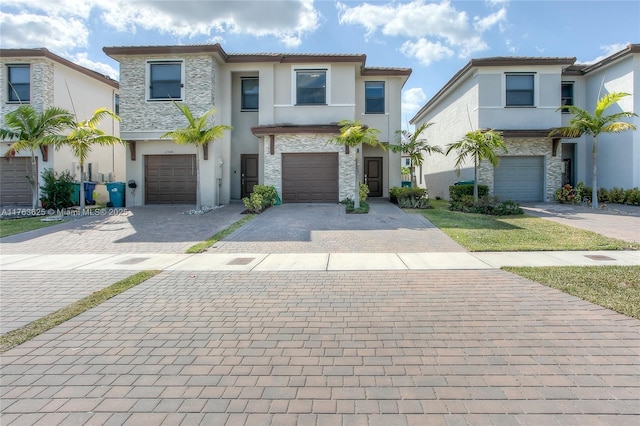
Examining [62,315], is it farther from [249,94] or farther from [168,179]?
[249,94]

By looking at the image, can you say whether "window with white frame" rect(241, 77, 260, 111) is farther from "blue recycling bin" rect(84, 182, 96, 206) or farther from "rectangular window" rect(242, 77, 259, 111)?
"blue recycling bin" rect(84, 182, 96, 206)

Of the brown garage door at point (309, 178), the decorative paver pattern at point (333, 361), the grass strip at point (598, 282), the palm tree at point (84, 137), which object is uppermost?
the palm tree at point (84, 137)

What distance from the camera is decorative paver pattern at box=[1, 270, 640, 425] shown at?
280cm

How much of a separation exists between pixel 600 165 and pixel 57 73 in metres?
28.4

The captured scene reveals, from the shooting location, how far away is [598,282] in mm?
5980

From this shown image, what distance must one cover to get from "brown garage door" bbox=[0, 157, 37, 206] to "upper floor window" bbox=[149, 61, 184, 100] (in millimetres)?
7564

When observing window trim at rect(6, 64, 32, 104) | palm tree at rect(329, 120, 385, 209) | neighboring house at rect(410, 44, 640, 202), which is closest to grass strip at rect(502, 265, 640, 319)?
palm tree at rect(329, 120, 385, 209)

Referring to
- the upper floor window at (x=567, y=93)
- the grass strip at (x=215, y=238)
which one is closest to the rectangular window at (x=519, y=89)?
the upper floor window at (x=567, y=93)

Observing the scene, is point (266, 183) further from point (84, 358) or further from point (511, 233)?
point (84, 358)

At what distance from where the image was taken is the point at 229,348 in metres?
3.84

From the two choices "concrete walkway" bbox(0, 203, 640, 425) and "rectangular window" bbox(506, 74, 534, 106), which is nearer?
"concrete walkway" bbox(0, 203, 640, 425)

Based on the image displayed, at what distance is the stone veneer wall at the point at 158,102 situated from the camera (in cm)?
1658

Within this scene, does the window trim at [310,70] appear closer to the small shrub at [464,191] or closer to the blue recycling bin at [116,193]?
the small shrub at [464,191]

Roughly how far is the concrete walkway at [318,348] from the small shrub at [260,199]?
7.17 m
